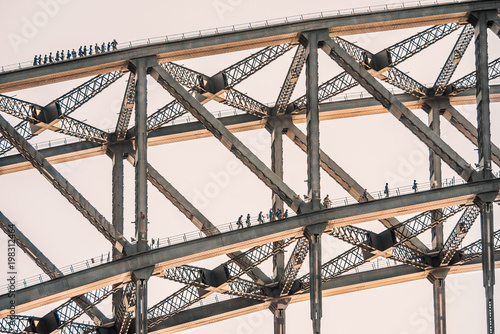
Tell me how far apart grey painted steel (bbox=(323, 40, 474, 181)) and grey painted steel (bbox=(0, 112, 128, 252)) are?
549 inches

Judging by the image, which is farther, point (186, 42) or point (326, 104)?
point (326, 104)

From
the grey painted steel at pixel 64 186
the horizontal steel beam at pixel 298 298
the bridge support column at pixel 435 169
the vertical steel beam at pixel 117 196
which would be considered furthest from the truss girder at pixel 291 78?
the grey painted steel at pixel 64 186

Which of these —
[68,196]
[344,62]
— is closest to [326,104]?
[344,62]

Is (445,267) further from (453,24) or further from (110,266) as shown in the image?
(110,266)

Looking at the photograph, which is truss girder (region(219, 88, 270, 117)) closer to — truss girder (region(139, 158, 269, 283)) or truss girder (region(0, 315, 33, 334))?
truss girder (region(139, 158, 269, 283))

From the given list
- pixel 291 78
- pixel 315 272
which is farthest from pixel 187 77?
pixel 315 272

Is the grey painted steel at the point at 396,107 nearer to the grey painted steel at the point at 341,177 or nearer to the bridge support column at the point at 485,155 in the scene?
the bridge support column at the point at 485,155

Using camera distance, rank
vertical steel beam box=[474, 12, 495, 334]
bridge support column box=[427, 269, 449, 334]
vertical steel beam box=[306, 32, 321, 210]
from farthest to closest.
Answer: bridge support column box=[427, 269, 449, 334], vertical steel beam box=[474, 12, 495, 334], vertical steel beam box=[306, 32, 321, 210]

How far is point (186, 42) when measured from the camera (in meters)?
57.1

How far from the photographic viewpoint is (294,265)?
6038cm

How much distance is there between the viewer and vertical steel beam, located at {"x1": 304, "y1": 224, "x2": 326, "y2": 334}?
56.8 metres

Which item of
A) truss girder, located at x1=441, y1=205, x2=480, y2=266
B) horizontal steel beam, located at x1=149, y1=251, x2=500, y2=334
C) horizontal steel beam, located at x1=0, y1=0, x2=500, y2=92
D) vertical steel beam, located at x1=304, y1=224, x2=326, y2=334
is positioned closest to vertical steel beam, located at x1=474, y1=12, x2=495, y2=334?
truss girder, located at x1=441, y1=205, x2=480, y2=266

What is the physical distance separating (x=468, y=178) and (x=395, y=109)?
4907 mm

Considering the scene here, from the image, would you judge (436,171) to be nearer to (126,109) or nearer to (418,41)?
(418,41)
